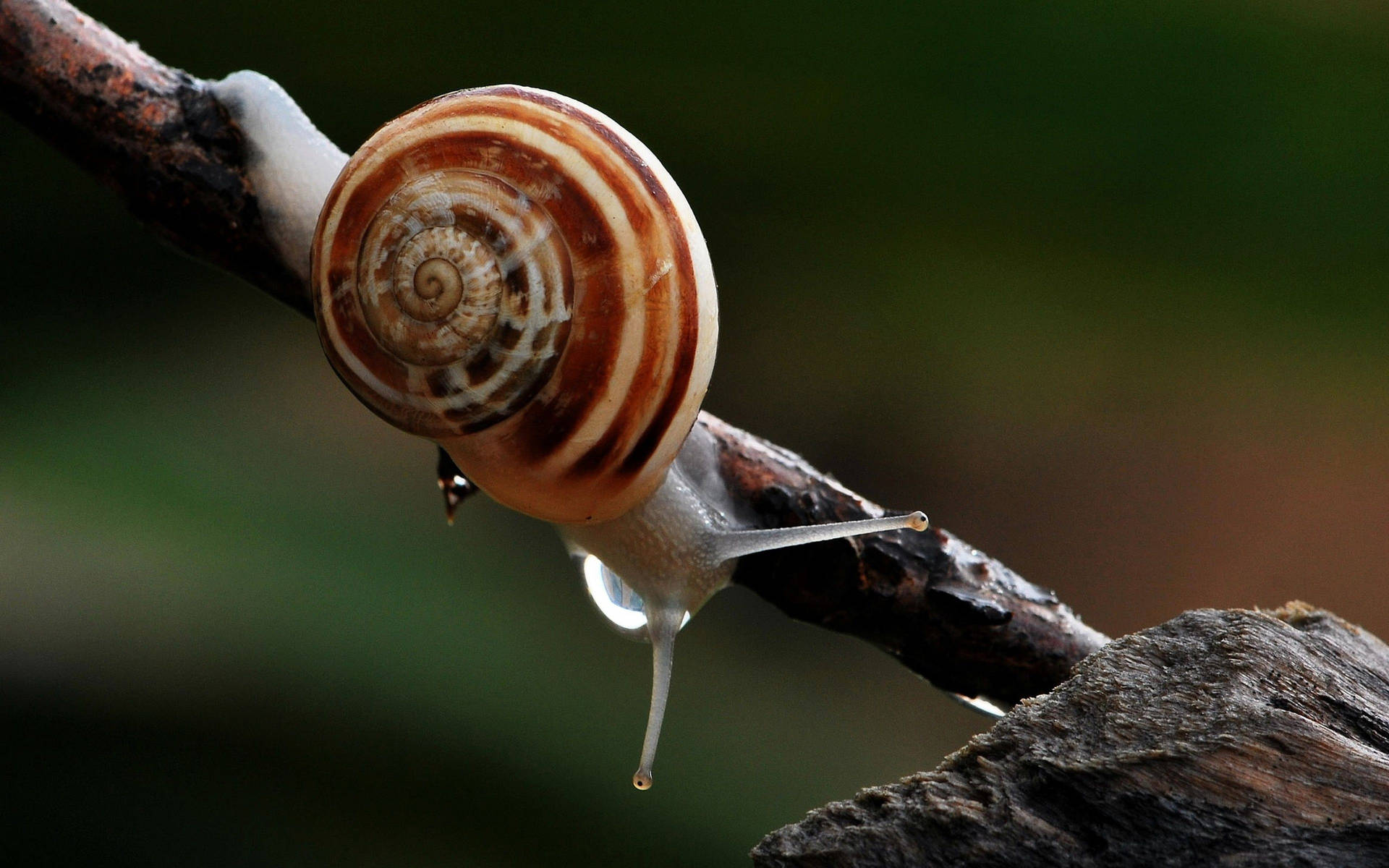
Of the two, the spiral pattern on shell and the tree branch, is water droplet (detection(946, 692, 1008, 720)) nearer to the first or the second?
the tree branch

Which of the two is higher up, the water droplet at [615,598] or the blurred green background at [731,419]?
the blurred green background at [731,419]

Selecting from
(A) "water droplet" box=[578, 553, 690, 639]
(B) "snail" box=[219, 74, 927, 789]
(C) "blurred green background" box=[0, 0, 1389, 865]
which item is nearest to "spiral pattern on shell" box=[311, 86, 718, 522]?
(B) "snail" box=[219, 74, 927, 789]

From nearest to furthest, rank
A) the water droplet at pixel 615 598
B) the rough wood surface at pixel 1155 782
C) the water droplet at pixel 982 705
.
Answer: the rough wood surface at pixel 1155 782, the water droplet at pixel 982 705, the water droplet at pixel 615 598

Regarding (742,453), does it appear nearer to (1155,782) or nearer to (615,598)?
(615,598)

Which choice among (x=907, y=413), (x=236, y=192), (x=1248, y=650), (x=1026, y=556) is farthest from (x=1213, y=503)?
(x=236, y=192)

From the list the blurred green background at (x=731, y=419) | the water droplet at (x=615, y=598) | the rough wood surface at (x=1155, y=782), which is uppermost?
the blurred green background at (x=731, y=419)

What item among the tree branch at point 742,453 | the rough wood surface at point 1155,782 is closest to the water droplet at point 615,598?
the tree branch at point 742,453

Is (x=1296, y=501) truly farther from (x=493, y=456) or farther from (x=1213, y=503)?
(x=493, y=456)

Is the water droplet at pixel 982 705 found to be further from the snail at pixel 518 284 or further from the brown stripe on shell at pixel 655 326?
the brown stripe on shell at pixel 655 326
